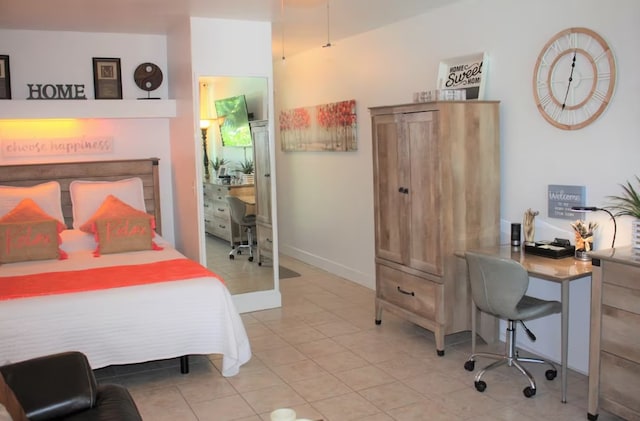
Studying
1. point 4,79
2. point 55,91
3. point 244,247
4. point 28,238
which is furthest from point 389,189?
point 4,79

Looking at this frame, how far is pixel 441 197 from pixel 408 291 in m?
0.84

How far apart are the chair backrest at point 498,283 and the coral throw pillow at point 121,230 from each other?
2.71 m

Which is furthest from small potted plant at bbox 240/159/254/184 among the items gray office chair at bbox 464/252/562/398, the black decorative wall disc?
gray office chair at bbox 464/252/562/398

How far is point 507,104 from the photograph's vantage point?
176 inches

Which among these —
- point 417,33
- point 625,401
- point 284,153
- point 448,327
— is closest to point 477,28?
point 417,33

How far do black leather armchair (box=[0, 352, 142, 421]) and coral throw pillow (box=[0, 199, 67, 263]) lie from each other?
7.18 ft

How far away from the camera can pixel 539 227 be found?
4270 mm

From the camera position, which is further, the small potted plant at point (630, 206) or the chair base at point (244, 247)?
the chair base at point (244, 247)

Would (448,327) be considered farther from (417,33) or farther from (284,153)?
(284,153)

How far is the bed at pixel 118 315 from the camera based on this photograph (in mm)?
3633

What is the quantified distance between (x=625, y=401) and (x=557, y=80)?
6.59 ft

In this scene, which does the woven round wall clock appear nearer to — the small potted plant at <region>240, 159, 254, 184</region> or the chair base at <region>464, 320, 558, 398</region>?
the chair base at <region>464, 320, 558, 398</region>

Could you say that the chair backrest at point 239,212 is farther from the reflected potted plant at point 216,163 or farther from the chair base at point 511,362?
the chair base at point 511,362

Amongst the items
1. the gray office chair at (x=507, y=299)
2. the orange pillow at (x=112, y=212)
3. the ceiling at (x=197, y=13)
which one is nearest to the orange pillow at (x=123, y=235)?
the orange pillow at (x=112, y=212)
